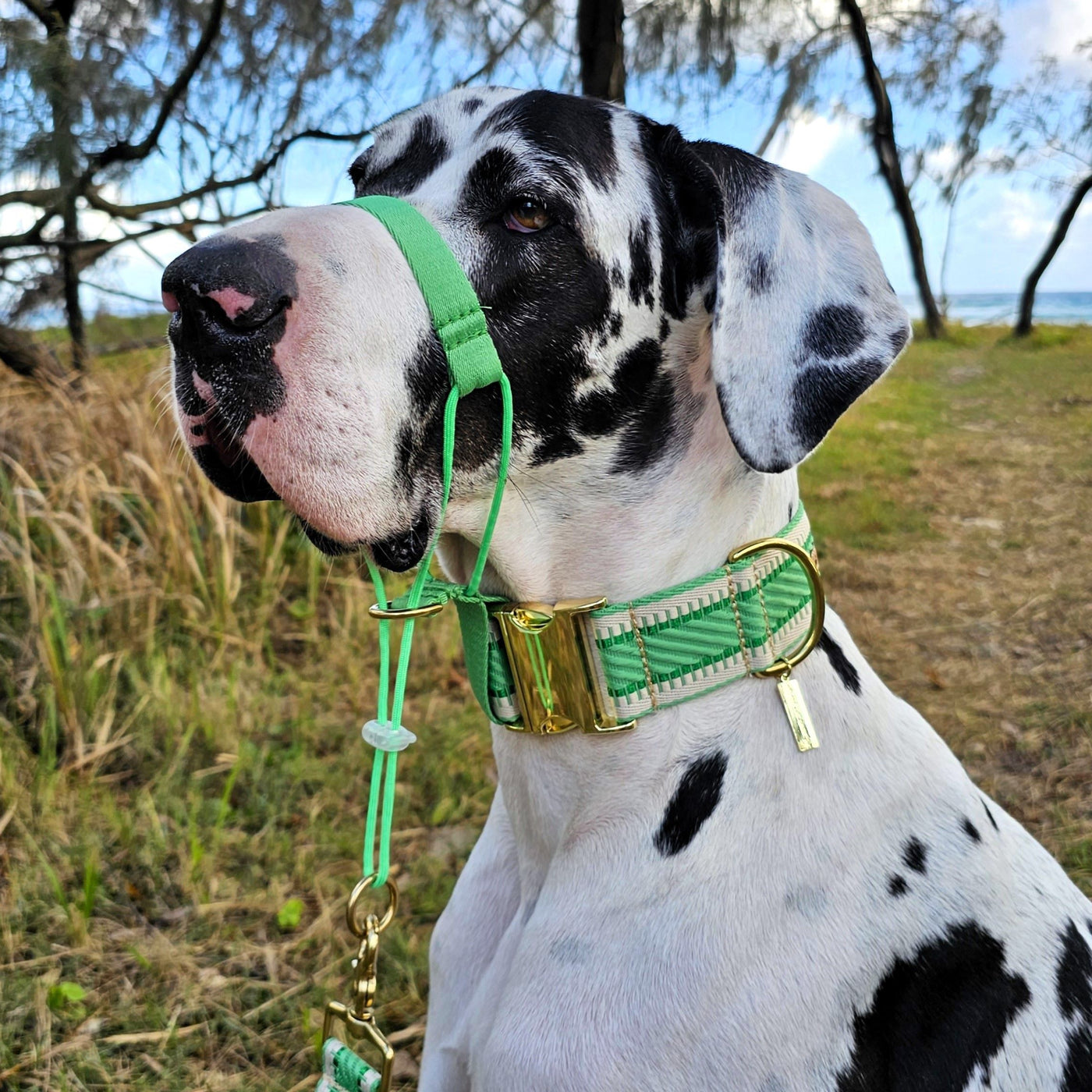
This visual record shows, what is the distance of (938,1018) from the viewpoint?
1677 millimetres

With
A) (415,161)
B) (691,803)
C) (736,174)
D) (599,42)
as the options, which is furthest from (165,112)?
(691,803)

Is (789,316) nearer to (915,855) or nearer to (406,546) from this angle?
(406,546)

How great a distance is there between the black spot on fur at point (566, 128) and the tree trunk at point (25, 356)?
15.1ft

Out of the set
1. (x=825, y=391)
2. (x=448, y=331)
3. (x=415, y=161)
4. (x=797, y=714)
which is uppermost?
(x=415, y=161)

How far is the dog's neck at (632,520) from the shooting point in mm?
1830

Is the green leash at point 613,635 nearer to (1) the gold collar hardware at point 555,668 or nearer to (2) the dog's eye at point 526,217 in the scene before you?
(1) the gold collar hardware at point 555,668

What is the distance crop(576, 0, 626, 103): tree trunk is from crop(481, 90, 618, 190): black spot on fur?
10.8 feet

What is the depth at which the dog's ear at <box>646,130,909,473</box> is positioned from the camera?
1672 mm

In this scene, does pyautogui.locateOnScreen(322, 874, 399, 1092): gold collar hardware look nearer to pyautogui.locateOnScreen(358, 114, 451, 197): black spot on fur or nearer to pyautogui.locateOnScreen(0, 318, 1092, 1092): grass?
pyautogui.locateOnScreen(0, 318, 1092, 1092): grass

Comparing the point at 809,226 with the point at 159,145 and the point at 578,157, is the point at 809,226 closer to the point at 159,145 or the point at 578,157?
the point at 578,157

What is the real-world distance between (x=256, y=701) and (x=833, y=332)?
3.35 meters

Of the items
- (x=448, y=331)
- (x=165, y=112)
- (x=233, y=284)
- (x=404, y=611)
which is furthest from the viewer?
(x=165, y=112)

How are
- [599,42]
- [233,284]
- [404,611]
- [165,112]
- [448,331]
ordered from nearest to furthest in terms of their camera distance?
1. [233,284]
2. [448,331]
3. [404,611]
4. [599,42]
5. [165,112]

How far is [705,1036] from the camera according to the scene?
5.21 ft
